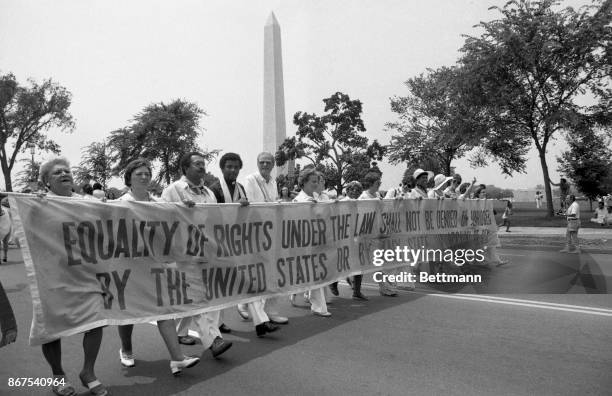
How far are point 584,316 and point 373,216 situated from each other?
122 inches

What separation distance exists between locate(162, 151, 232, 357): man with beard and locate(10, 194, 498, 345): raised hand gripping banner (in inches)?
5.2

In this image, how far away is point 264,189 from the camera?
252 inches

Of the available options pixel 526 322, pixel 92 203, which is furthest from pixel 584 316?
pixel 92 203

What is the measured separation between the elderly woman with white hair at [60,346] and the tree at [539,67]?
27.6 metres

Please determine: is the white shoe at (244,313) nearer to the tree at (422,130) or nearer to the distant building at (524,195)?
the tree at (422,130)

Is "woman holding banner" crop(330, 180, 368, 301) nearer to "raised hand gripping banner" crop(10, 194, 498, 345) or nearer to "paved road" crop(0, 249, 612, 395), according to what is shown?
"raised hand gripping banner" crop(10, 194, 498, 345)

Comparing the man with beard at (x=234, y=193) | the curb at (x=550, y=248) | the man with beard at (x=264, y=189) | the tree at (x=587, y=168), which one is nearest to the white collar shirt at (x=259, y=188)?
the man with beard at (x=264, y=189)

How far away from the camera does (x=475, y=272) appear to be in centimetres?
992

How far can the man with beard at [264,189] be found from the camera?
6137mm

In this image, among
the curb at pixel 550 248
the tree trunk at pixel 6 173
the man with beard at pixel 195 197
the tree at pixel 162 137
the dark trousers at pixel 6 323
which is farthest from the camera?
the tree at pixel 162 137

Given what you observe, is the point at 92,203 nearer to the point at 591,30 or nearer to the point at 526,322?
the point at 526,322

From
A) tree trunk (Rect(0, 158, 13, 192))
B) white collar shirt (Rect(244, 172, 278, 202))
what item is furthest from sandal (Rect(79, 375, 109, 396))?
tree trunk (Rect(0, 158, 13, 192))

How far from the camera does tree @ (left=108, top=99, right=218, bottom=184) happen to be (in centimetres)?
5288

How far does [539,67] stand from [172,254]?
2831 cm
